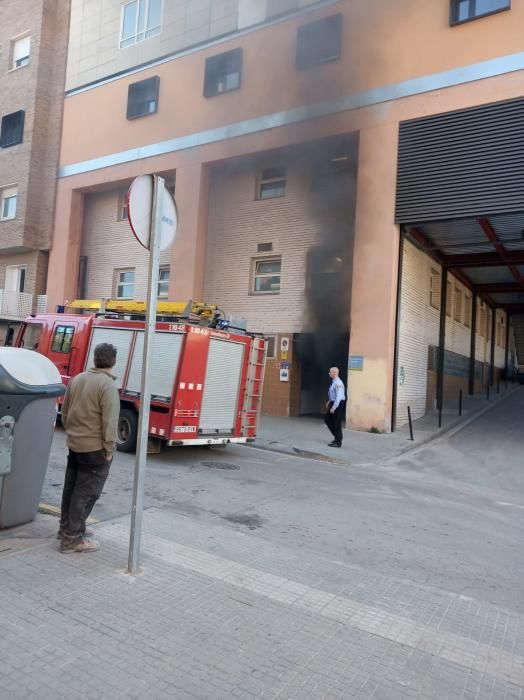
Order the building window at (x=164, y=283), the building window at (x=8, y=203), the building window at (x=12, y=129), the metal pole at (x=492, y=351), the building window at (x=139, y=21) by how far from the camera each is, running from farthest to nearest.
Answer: the metal pole at (x=492, y=351)
the building window at (x=8, y=203)
the building window at (x=12, y=129)
the building window at (x=139, y=21)
the building window at (x=164, y=283)

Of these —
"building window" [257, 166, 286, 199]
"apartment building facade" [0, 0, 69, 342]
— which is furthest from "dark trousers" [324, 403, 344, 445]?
"apartment building facade" [0, 0, 69, 342]

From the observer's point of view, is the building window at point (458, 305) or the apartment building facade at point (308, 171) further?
the building window at point (458, 305)

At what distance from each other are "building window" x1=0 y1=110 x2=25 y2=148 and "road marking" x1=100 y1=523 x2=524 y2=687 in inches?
795

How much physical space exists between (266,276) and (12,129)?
12794 mm

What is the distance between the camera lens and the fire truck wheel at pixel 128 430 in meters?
8.07

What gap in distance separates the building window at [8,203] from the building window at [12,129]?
177 centimetres

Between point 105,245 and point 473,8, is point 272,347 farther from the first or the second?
point 473,8

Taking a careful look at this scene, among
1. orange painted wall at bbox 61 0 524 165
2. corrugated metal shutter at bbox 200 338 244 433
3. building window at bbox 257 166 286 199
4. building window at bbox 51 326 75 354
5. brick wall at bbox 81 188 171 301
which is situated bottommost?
corrugated metal shutter at bbox 200 338 244 433

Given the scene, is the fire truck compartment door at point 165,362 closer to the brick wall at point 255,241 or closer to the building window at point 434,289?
the brick wall at point 255,241

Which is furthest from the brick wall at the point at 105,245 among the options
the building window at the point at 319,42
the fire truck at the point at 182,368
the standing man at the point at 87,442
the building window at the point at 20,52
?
the standing man at the point at 87,442

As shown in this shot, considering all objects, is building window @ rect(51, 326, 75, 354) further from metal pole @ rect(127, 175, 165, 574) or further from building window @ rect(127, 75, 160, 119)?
building window @ rect(127, 75, 160, 119)

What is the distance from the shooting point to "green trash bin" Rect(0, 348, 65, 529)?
405 centimetres

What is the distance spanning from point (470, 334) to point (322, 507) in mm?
17531

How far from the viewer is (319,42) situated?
13.5 meters
